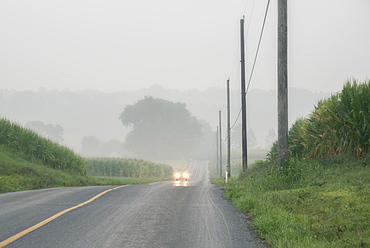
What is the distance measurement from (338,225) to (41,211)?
6.26 metres

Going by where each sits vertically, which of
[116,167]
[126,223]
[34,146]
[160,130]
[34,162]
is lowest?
[126,223]

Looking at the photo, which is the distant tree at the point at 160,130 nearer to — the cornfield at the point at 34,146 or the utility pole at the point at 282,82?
the cornfield at the point at 34,146

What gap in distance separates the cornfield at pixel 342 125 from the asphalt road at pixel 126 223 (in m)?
6.03

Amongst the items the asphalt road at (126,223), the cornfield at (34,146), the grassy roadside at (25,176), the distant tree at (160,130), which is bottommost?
the asphalt road at (126,223)

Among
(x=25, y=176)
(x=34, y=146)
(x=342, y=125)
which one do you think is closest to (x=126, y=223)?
(x=342, y=125)

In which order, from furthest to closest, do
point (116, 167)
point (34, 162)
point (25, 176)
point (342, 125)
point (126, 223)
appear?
point (116, 167)
point (34, 162)
point (25, 176)
point (342, 125)
point (126, 223)

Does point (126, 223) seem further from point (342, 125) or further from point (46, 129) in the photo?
point (46, 129)

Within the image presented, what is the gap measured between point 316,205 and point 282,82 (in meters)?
6.42

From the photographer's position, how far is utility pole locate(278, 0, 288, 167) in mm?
15375

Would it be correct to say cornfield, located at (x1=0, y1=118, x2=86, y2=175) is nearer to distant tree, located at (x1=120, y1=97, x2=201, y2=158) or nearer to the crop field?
the crop field

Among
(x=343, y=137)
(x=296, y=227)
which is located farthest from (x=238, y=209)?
(x=343, y=137)

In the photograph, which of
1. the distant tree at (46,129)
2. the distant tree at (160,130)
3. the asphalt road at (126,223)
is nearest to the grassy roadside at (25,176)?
the asphalt road at (126,223)

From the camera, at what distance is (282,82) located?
1541 cm

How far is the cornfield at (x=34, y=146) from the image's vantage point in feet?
87.9
